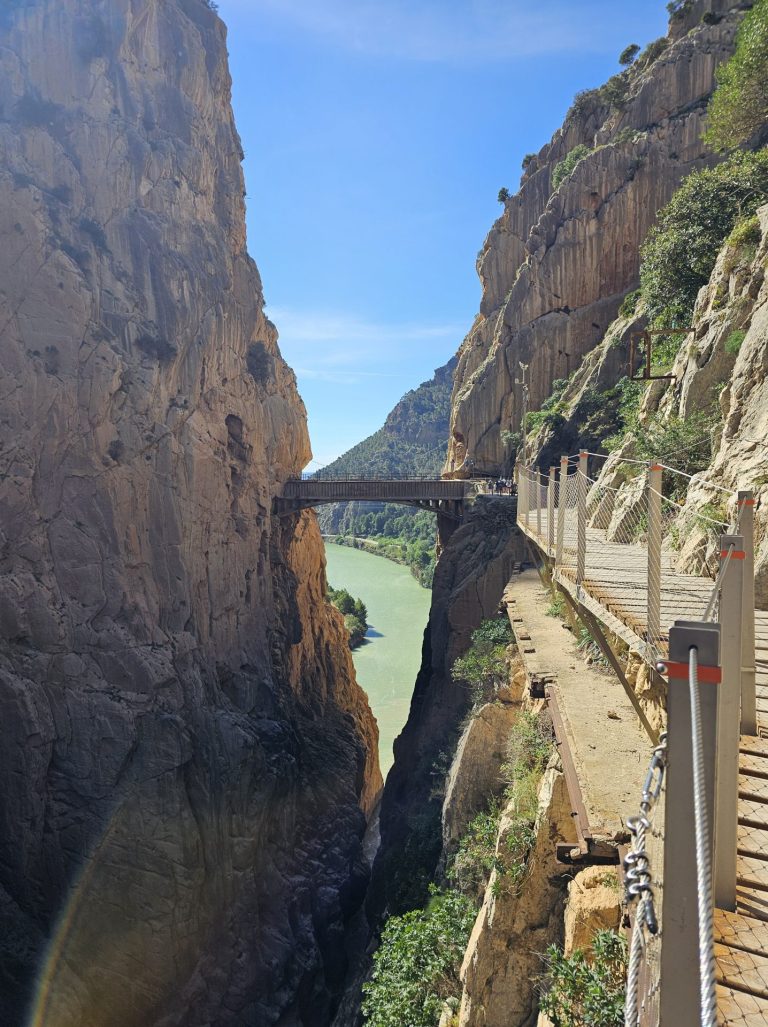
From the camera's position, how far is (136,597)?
1709 cm

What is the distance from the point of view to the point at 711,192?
51.2 feet

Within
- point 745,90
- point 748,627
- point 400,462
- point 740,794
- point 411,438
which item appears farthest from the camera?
point 411,438

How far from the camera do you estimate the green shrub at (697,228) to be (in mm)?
14797

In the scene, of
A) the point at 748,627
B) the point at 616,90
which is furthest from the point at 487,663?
the point at 616,90

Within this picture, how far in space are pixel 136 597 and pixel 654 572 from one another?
15.9 meters

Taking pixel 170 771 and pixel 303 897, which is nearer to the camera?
pixel 170 771

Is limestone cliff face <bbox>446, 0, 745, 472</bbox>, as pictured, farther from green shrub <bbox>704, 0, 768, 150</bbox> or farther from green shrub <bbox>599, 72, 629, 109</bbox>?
green shrub <bbox>704, 0, 768, 150</bbox>

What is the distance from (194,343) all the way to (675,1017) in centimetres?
2062

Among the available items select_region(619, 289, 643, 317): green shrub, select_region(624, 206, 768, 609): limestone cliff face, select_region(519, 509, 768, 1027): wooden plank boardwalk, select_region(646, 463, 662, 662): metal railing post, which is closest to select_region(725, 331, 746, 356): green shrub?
select_region(624, 206, 768, 609): limestone cliff face

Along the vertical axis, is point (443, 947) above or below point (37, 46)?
below

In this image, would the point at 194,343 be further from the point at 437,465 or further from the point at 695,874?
the point at 437,465

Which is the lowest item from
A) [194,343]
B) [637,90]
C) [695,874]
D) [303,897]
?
[303,897]

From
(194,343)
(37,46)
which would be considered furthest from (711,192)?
(37,46)

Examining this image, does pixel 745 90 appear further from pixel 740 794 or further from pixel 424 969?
pixel 424 969
